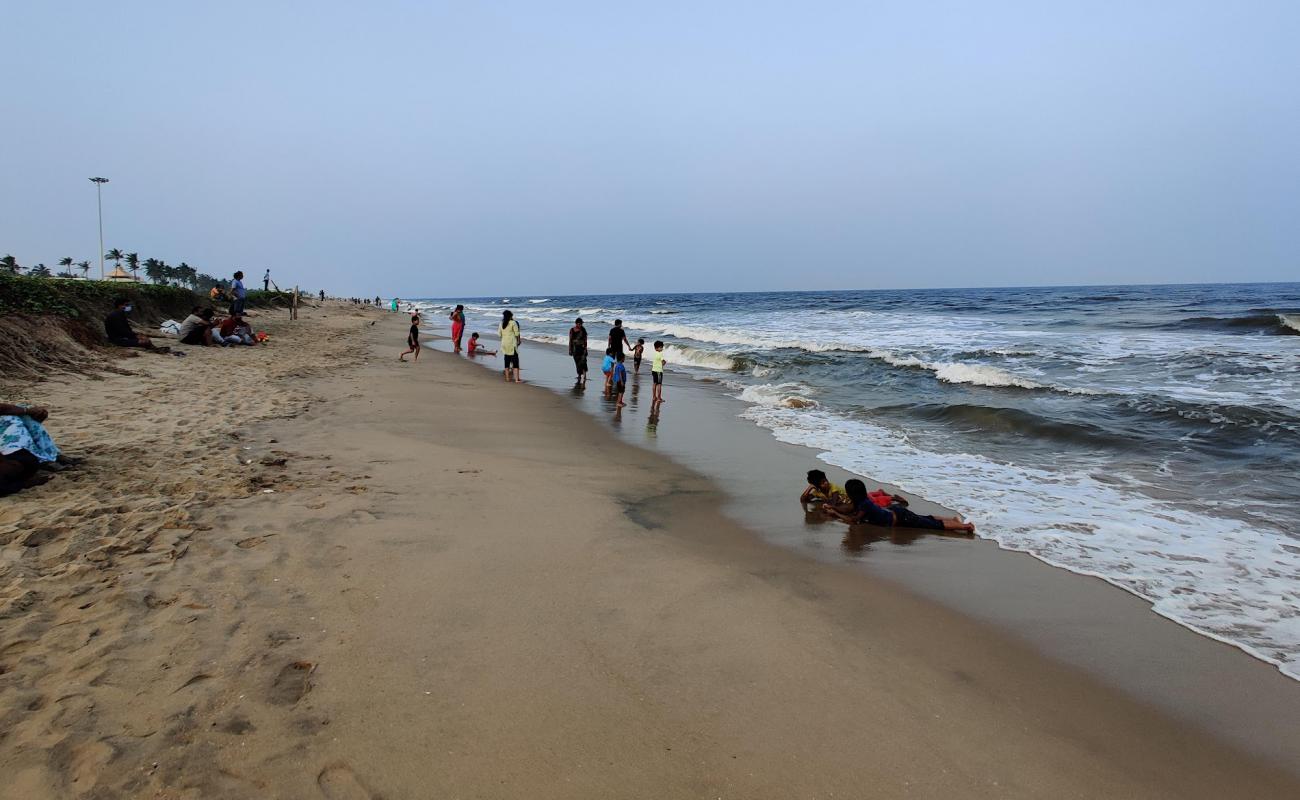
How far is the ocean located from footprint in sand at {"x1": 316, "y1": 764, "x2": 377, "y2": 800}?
207 inches

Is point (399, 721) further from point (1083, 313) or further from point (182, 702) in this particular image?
point (1083, 313)

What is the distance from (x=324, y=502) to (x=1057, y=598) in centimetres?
610

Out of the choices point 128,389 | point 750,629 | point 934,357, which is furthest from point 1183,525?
point 934,357

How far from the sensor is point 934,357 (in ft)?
73.0

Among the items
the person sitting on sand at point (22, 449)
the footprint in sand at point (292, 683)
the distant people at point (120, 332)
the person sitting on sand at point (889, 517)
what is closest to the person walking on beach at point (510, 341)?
the distant people at point (120, 332)

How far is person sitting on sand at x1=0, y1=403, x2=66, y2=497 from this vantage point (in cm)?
537

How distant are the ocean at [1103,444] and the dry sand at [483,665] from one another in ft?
7.12

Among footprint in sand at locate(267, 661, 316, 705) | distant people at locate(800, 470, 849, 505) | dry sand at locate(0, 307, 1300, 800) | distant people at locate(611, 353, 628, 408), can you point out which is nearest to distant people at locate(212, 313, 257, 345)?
distant people at locate(611, 353, 628, 408)

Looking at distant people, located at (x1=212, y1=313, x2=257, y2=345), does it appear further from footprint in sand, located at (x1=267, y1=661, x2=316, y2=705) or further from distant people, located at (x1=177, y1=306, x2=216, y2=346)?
footprint in sand, located at (x1=267, y1=661, x2=316, y2=705)

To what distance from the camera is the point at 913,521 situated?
21.5 feet

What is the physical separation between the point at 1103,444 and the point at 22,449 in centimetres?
1338

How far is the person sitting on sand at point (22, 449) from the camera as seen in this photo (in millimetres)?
5367

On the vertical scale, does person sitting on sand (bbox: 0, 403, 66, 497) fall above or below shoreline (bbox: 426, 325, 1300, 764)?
above

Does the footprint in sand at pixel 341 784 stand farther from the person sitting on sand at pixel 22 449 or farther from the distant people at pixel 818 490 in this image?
the distant people at pixel 818 490
